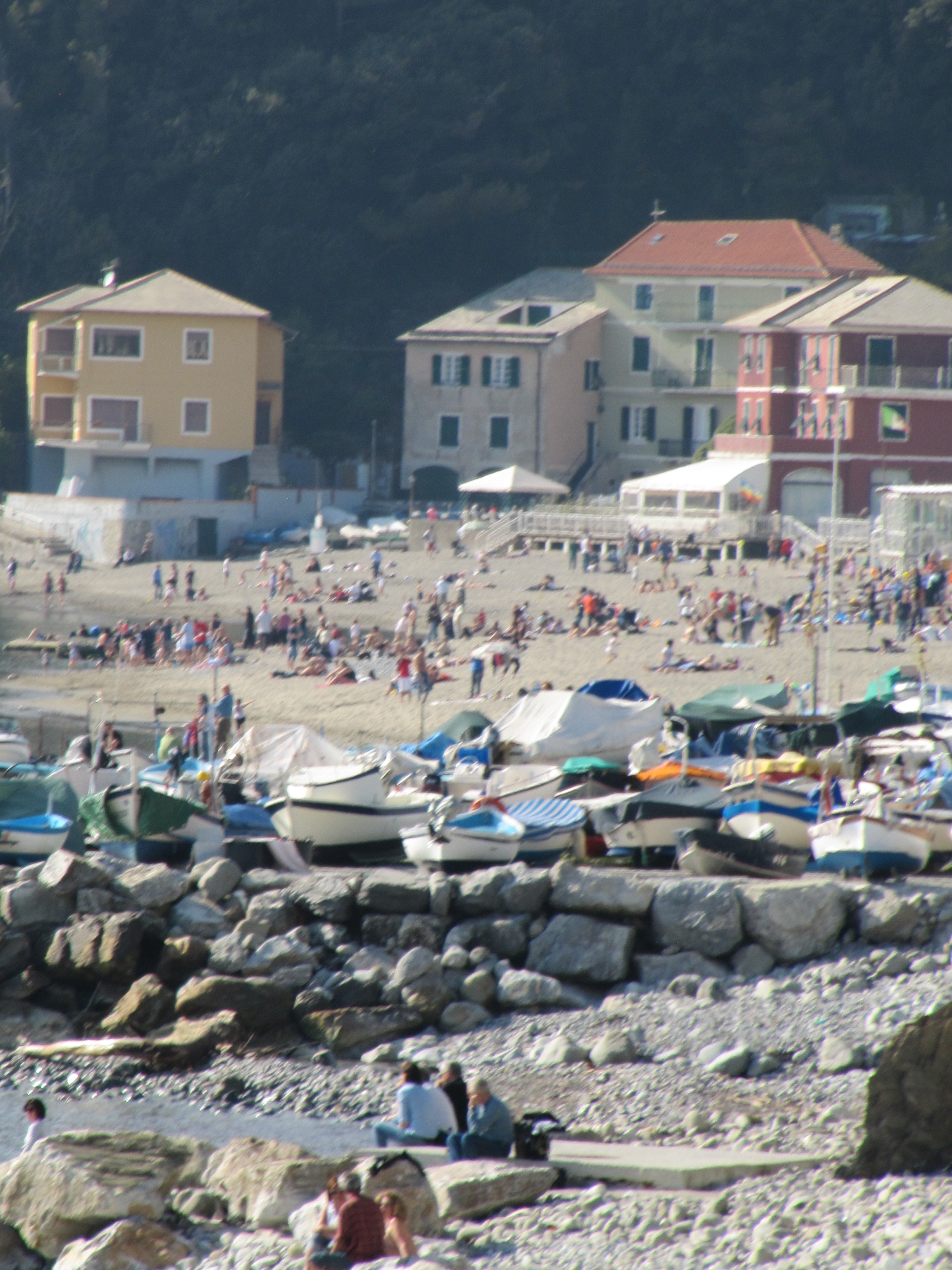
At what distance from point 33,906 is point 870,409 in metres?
37.9

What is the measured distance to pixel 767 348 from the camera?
55938mm

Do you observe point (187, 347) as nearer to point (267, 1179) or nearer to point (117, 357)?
point (117, 357)

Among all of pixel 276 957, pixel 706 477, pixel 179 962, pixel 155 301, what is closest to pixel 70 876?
pixel 179 962

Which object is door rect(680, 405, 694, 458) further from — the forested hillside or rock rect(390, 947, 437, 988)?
rock rect(390, 947, 437, 988)

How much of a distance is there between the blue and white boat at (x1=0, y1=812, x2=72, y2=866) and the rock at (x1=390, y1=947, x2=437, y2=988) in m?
4.91

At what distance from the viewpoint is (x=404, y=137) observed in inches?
→ 2840

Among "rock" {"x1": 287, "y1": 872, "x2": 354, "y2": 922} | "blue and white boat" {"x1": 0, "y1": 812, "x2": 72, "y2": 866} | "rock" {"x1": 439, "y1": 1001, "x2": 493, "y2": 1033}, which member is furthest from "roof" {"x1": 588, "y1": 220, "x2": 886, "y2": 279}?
"rock" {"x1": 439, "y1": 1001, "x2": 493, "y2": 1033}

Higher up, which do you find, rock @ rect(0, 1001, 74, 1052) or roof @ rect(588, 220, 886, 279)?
roof @ rect(588, 220, 886, 279)

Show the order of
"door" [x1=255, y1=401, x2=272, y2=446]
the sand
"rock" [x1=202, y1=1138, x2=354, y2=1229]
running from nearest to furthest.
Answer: "rock" [x1=202, y1=1138, x2=354, y2=1229], the sand, "door" [x1=255, y1=401, x2=272, y2=446]

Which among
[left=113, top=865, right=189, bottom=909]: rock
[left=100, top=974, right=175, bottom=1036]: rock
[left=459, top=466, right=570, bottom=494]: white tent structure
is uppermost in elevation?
[left=459, top=466, right=570, bottom=494]: white tent structure

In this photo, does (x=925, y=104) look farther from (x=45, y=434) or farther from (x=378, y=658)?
(x=378, y=658)

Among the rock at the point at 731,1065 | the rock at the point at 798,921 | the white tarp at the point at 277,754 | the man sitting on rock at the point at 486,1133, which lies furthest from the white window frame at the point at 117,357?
the man sitting on rock at the point at 486,1133

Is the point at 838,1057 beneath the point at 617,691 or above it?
beneath

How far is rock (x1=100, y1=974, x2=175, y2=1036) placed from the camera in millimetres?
17594
